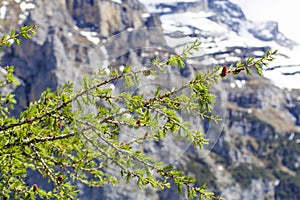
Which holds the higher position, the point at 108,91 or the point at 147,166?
the point at 108,91

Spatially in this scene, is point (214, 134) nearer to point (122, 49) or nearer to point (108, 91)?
point (122, 49)

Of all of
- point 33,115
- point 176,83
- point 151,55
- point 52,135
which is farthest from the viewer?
point 151,55

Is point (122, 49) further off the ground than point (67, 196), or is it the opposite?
point (122, 49)

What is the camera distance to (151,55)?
10.6m

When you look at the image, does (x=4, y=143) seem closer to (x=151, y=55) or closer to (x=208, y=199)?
(x=208, y=199)

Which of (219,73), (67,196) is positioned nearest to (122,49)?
(67,196)

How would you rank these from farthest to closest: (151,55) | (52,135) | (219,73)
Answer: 1. (151,55)
2. (52,135)
3. (219,73)

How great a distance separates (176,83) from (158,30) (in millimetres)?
1027

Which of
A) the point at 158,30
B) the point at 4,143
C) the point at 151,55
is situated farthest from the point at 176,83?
the point at 4,143

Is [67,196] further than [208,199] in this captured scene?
Yes

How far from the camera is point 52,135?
6.26 meters

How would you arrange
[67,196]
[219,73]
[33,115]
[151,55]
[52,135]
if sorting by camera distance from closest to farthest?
1. [219,73]
2. [33,115]
3. [52,135]
4. [67,196]
5. [151,55]

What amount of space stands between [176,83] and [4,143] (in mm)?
3337

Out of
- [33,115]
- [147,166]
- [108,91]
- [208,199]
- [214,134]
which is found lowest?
[214,134]
